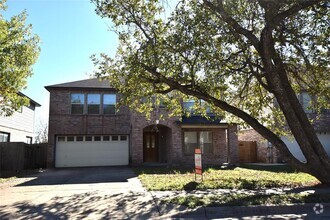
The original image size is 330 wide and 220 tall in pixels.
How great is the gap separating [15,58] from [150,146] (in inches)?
477

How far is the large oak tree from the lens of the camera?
10.2 metres

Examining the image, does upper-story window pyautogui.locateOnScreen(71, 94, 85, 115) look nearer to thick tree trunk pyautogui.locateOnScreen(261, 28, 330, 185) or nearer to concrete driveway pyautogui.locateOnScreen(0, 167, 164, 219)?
concrete driveway pyautogui.locateOnScreen(0, 167, 164, 219)

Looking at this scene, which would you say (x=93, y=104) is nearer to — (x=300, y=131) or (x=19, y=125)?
(x=19, y=125)

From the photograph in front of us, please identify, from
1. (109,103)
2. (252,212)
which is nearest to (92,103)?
(109,103)

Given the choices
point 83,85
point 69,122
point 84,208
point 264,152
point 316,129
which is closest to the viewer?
point 84,208

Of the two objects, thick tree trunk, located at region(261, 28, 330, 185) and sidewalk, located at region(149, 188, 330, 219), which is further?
thick tree trunk, located at region(261, 28, 330, 185)

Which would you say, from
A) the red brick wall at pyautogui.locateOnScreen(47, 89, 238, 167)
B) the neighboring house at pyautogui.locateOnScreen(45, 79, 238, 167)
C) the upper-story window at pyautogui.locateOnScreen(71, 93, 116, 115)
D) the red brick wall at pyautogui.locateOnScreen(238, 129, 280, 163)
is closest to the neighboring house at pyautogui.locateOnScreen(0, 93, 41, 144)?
the red brick wall at pyautogui.locateOnScreen(47, 89, 238, 167)

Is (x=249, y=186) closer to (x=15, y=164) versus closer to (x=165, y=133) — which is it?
(x=165, y=133)

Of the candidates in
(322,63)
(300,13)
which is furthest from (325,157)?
(300,13)

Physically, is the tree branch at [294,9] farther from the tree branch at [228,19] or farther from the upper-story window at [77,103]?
the upper-story window at [77,103]

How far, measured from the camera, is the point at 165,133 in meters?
22.3

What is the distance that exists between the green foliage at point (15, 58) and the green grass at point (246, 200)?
882 cm

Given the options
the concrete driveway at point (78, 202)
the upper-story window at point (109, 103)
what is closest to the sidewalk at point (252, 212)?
the concrete driveway at point (78, 202)

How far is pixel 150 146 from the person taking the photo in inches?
910
